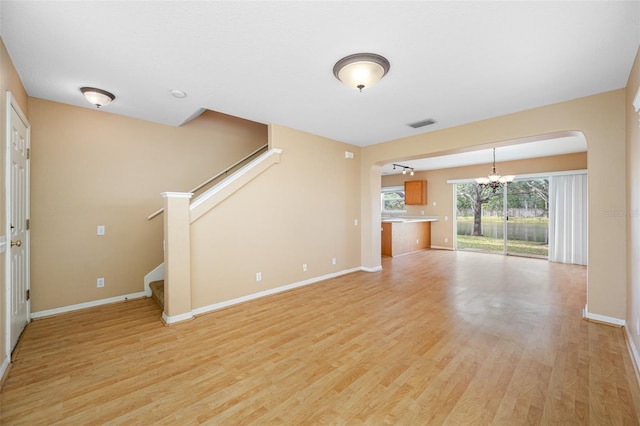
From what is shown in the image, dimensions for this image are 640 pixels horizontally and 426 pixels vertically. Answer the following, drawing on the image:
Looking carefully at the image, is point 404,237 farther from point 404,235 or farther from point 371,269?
point 371,269

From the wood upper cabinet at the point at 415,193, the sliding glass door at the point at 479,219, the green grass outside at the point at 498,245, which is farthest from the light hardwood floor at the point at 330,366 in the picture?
the wood upper cabinet at the point at 415,193

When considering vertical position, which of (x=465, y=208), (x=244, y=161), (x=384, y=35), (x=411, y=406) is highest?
(x=384, y=35)

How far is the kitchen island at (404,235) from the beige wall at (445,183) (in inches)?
10.5

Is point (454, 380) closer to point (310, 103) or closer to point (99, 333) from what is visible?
point (310, 103)

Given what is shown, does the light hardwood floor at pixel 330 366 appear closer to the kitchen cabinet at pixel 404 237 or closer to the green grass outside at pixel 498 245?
the kitchen cabinet at pixel 404 237

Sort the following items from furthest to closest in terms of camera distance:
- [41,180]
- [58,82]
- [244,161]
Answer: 1. [244,161]
2. [41,180]
3. [58,82]

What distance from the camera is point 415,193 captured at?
29.4 feet

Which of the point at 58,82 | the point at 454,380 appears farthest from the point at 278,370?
the point at 58,82

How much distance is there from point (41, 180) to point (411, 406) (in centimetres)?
467

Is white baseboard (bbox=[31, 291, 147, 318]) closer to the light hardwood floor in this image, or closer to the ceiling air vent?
the light hardwood floor

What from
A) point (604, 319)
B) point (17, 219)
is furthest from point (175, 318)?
point (604, 319)

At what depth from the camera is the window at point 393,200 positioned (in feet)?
32.3

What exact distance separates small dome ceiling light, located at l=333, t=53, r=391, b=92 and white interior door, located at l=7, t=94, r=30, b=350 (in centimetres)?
288

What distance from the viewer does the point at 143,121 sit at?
13.0 ft
